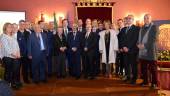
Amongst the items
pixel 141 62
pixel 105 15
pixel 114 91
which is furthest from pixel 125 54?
pixel 105 15

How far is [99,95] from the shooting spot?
6594 mm

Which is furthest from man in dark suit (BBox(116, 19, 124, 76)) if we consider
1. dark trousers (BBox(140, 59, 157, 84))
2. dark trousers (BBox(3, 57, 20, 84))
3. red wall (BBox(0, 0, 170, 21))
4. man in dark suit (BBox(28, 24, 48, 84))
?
red wall (BBox(0, 0, 170, 21))

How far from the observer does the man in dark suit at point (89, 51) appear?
8330 mm

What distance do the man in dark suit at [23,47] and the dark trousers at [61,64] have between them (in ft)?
2.61

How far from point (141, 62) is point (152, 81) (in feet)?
1.45

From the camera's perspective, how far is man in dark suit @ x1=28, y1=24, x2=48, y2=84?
787 cm

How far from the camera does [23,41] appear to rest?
7922mm

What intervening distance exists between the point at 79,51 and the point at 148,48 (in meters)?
2.08

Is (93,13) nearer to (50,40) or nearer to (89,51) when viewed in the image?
(50,40)

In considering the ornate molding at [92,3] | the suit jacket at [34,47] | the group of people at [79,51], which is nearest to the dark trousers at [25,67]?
the group of people at [79,51]

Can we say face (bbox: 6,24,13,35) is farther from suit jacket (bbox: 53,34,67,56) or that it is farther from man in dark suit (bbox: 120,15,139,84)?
man in dark suit (bbox: 120,15,139,84)

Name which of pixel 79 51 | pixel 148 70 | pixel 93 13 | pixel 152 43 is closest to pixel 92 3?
pixel 93 13

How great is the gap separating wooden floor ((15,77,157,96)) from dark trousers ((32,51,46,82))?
0.70 feet

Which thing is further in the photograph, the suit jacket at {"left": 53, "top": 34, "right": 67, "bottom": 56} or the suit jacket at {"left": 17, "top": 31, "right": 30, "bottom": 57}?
the suit jacket at {"left": 53, "top": 34, "right": 67, "bottom": 56}
